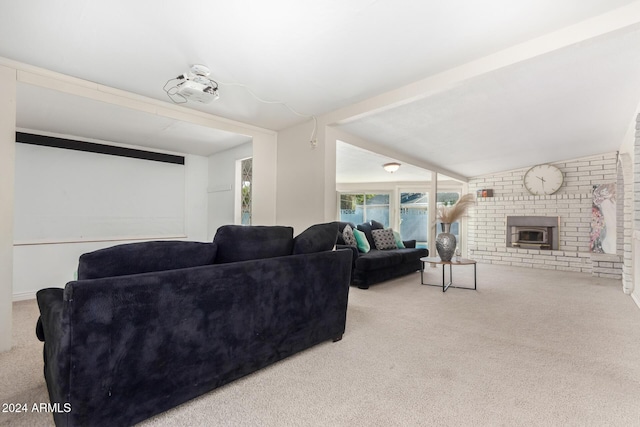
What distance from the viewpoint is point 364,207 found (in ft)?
27.5

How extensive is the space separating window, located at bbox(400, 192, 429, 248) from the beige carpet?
477 cm

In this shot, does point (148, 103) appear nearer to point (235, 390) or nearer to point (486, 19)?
point (235, 390)

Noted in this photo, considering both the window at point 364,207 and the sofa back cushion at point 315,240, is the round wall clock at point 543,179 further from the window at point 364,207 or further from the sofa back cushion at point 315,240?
the sofa back cushion at point 315,240

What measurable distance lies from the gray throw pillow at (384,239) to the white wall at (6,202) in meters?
4.44

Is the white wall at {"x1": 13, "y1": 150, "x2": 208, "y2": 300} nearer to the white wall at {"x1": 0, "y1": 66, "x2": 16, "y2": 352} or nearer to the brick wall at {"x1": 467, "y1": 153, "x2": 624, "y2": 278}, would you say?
the white wall at {"x1": 0, "y1": 66, "x2": 16, "y2": 352}

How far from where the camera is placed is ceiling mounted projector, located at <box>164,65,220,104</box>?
8.29ft

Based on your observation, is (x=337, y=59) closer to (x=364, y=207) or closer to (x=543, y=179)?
(x=543, y=179)

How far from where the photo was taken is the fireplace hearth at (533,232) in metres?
6.16

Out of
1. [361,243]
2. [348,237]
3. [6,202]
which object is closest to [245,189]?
[348,237]

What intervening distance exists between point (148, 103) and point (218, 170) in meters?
2.27

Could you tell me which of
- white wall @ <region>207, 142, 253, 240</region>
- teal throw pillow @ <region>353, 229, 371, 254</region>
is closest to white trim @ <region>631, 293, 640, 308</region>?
teal throw pillow @ <region>353, 229, 371, 254</region>

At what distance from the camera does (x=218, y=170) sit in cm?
531

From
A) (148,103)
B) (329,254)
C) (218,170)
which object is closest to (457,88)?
(329,254)

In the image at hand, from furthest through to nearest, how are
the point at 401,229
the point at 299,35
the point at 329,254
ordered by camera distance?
the point at 401,229
the point at 329,254
the point at 299,35
